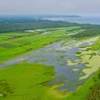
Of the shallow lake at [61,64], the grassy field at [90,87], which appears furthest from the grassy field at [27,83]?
the grassy field at [90,87]

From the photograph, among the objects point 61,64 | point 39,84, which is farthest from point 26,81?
point 61,64

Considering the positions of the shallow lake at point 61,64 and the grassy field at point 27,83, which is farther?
the shallow lake at point 61,64

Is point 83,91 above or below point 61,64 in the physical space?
below

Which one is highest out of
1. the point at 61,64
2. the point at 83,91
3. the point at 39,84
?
the point at 61,64

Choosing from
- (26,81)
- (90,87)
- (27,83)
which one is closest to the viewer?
(90,87)

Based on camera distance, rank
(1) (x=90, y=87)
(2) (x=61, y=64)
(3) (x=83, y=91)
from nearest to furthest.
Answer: (3) (x=83, y=91), (1) (x=90, y=87), (2) (x=61, y=64)

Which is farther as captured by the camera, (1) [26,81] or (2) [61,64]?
(2) [61,64]

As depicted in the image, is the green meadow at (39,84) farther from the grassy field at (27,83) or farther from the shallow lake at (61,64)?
the shallow lake at (61,64)

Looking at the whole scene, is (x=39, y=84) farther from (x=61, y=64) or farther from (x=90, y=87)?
(x=61, y=64)

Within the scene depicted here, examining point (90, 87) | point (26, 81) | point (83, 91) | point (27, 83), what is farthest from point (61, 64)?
point (83, 91)
